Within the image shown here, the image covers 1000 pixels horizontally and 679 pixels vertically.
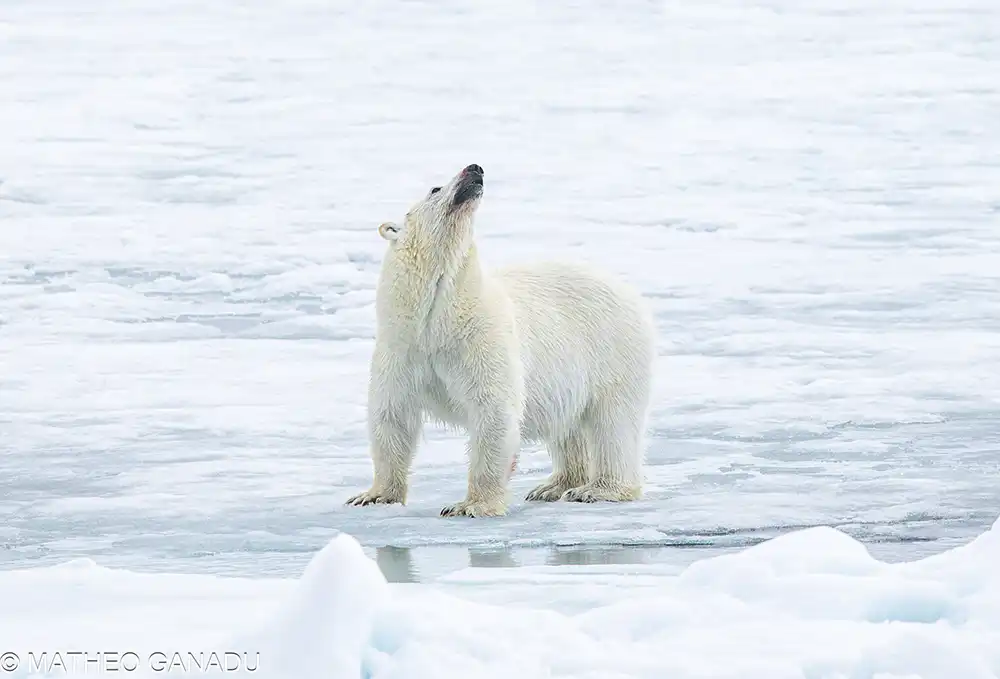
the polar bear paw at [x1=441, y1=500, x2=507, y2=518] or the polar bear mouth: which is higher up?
the polar bear mouth

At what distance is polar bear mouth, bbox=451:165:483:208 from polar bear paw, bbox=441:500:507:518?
1014 mm

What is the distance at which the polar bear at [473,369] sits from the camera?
19.5ft

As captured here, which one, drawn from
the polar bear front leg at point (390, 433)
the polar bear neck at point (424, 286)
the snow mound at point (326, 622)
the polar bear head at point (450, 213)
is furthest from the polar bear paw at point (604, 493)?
the snow mound at point (326, 622)

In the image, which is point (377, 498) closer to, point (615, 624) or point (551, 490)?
point (551, 490)

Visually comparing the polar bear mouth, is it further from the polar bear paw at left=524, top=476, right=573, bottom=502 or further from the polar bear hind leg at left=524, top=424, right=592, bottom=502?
the polar bear paw at left=524, top=476, right=573, bottom=502

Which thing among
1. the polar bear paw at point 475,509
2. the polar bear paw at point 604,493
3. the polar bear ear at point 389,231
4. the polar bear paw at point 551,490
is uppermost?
the polar bear ear at point 389,231

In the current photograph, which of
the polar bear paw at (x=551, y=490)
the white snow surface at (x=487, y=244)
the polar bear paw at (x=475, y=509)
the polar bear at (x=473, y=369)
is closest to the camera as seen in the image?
the polar bear paw at (x=475, y=509)

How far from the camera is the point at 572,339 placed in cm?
649

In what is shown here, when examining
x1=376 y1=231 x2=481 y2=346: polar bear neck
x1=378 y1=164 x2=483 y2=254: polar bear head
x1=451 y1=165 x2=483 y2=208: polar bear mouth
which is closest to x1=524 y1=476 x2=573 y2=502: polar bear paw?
x1=376 y1=231 x2=481 y2=346: polar bear neck

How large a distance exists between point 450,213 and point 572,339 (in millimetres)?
772

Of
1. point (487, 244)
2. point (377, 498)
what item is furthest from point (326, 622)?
point (487, 244)

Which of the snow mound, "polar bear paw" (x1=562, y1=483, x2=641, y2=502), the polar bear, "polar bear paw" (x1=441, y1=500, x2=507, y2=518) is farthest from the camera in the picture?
"polar bear paw" (x1=562, y1=483, x2=641, y2=502)

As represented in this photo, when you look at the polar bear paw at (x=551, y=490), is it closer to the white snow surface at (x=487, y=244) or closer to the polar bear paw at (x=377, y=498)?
the white snow surface at (x=487, y=244)

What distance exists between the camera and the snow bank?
11.2 ft
